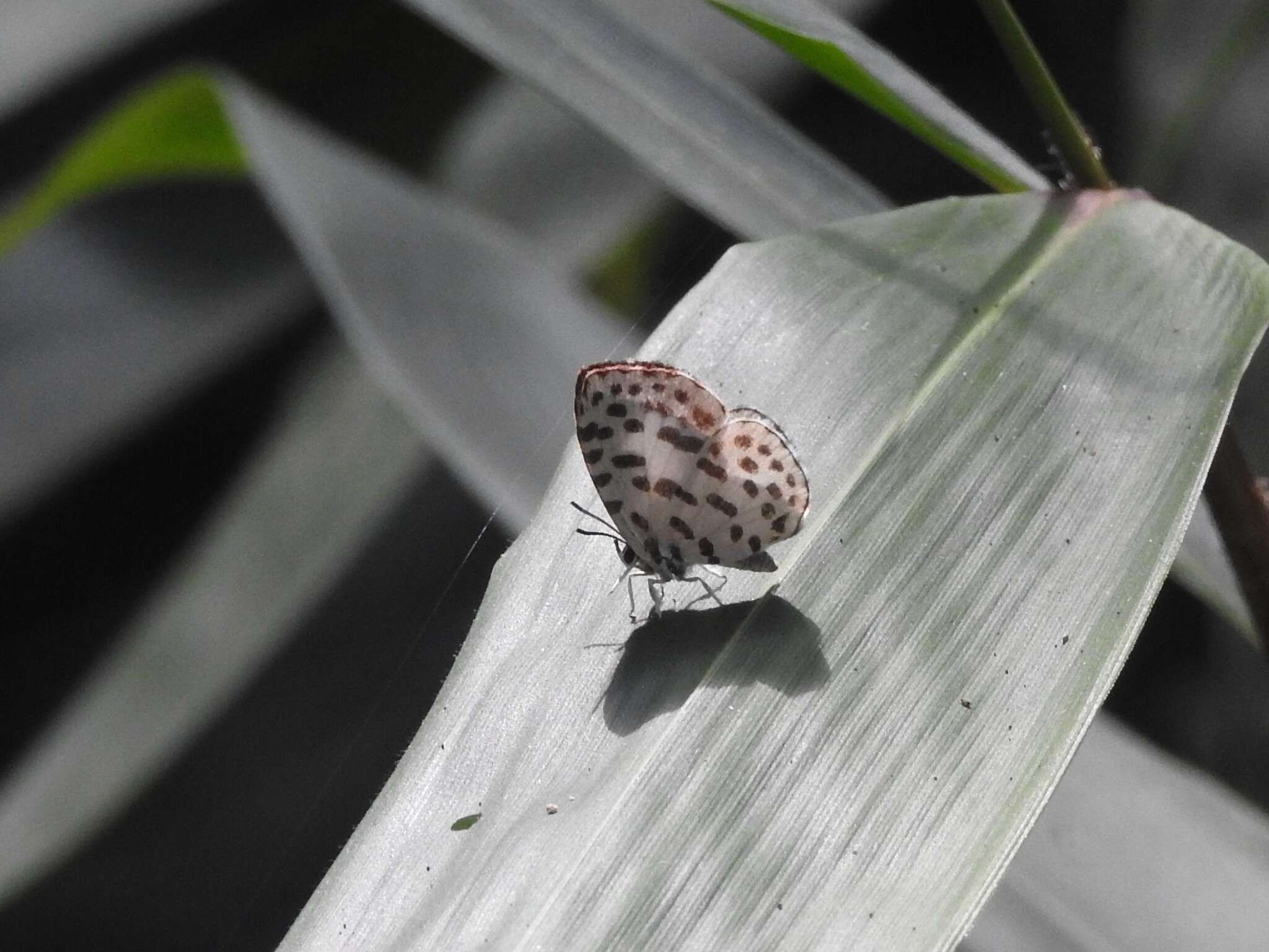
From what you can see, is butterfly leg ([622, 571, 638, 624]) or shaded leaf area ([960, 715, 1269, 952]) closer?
butterfly leg ([622, 571, 638, 624])

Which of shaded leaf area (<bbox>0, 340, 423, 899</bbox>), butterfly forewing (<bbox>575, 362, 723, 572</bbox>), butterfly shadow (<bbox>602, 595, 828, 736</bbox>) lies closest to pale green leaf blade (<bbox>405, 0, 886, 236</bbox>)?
butterfly forewing (<bbox>575, 362, 723, 572</bbox>)

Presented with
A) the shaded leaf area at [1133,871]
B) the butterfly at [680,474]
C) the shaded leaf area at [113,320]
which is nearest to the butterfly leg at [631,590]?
the butterfly at [680,474]

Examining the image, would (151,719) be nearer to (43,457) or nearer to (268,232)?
(43,457)

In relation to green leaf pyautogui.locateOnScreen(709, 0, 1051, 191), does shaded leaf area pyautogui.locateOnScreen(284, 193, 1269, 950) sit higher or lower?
lower

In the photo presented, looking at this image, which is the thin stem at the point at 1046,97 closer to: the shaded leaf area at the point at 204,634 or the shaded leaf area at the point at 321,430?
the shaded leaf area at the point at 321,430

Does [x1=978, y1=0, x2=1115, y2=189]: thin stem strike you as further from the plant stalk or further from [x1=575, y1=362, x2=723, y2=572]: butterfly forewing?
[x1=575, y1=362, x2=723, y2=572]: butterfly forewing

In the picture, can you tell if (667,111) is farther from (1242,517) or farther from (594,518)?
(1242,517)

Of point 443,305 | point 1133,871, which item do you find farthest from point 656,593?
point 443,305
